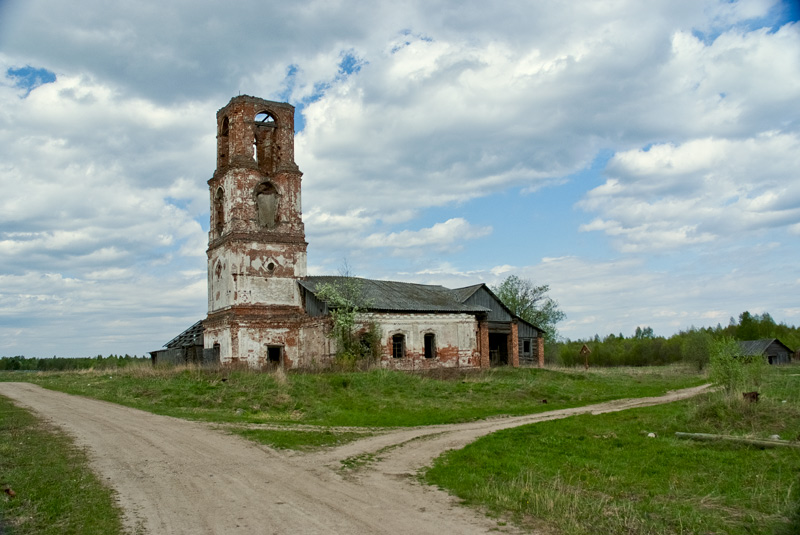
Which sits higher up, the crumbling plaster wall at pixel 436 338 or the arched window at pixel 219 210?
the arched window at pixel 219 210

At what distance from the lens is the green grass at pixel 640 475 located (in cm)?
737

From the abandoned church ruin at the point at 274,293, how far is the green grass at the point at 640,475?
17938 mm

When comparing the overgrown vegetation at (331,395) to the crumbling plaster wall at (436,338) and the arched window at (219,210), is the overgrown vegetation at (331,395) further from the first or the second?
the arched window at (219,210)

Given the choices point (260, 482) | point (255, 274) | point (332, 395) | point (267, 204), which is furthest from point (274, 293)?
point (260, 482)

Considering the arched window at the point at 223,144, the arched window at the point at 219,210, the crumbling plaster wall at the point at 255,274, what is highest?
the arched window at the point at 223,144

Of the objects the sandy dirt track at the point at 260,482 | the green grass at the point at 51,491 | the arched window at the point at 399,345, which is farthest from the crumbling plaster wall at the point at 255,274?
the green grass at the point at 51,491

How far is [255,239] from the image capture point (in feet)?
103

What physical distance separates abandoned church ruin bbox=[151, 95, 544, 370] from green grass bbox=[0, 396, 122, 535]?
59.4ft

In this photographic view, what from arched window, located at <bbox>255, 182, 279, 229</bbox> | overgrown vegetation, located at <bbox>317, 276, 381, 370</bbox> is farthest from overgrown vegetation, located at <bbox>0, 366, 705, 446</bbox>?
arched window, located at <bbox>255, 182, 279, 229</bbox>

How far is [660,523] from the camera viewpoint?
23.7 feet

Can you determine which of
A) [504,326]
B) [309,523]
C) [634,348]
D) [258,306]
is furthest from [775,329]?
[309,523]

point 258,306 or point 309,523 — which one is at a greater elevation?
point 258,306

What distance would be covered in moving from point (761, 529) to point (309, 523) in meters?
5.09

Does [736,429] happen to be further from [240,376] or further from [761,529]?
[240,376]
